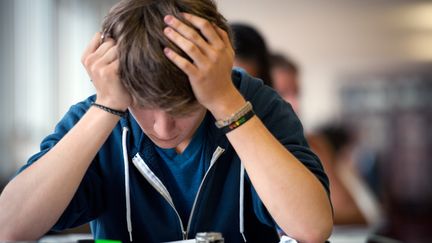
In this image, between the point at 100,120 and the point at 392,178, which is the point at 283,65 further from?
the point at 392,178

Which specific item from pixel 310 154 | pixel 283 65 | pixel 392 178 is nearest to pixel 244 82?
pixel 310 154

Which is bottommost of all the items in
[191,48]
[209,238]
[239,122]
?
[209,238]

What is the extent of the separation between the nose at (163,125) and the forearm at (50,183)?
7 centimetres

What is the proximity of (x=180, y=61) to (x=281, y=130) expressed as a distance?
25 cm

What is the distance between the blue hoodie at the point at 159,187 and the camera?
1019 millimetres

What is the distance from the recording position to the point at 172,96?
868mm

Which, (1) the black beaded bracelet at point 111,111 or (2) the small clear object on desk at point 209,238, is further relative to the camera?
(1) the black beaded bracelet at point 111,111

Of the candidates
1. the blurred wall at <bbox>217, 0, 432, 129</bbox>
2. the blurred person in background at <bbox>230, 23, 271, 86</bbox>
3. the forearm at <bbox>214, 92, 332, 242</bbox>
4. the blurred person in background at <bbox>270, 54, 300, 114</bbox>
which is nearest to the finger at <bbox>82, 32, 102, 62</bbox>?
the forearm at <bbox>214, 92, 332, 242</bbox>

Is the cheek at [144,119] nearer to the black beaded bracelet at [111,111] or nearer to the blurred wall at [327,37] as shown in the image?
the black beaded bracelet at [111,111]

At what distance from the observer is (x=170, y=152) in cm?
105

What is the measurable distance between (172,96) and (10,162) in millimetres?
3171

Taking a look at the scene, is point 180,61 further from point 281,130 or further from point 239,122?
point 281,130

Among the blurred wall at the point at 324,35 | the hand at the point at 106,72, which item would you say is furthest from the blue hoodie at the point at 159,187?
the blurred wall at the point at 324,35

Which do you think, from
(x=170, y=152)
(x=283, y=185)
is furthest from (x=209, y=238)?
(x=170, y=152)
